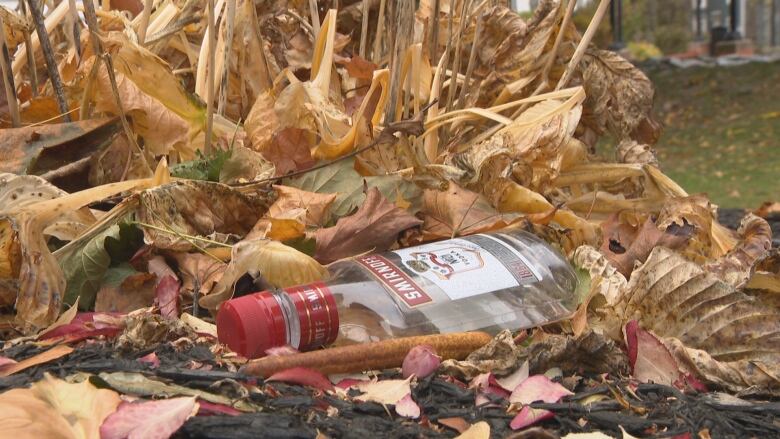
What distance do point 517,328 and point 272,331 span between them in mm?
367

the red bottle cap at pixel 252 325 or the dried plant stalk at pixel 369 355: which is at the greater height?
the red bottle cap at pixel 252 325

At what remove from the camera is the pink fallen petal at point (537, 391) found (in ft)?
3.44

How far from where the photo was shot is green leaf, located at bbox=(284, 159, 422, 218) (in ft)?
5.09

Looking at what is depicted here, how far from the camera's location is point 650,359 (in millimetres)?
1193

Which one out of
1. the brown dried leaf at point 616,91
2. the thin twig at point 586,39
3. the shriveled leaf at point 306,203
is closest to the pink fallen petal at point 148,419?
the shriveled leaf at point 306,203

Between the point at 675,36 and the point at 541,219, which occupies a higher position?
the point at 541,219

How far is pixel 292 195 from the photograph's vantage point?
1.48 meters

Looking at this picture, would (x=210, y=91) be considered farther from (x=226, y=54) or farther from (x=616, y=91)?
(x=616, y=91)

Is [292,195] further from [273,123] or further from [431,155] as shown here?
[431,155]

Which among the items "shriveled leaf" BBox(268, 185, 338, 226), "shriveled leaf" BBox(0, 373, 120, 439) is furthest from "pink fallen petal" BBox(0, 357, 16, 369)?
"shriveled leaf" BBox(268, 185, 338, 226)

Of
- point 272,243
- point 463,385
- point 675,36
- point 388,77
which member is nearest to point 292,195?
point 272,243

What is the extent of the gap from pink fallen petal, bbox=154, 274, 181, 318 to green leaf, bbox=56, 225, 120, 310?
9 cm

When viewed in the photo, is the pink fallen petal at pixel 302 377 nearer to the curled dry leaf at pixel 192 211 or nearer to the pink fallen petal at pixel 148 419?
the pink fallen petal at pixel 148 419

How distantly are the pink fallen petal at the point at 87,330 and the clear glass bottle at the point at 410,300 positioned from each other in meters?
0.17
